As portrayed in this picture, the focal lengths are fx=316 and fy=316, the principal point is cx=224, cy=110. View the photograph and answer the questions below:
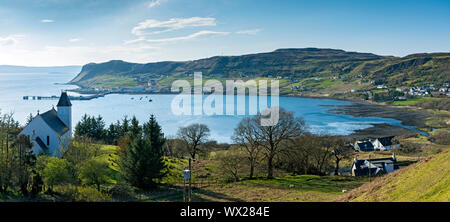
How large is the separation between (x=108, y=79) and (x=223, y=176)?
176748 mm

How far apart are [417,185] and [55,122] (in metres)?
30.7

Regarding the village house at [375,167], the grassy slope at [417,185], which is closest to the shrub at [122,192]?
the grassy slope at [417,185]

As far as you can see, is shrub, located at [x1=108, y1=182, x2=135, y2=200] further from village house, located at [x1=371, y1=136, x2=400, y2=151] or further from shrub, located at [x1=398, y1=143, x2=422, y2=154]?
village house, located at [x1=371, y1=136, x2=400, y2=151]

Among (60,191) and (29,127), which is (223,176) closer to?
(60,191)

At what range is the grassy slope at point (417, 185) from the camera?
30.8ft

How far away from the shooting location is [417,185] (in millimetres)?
10883

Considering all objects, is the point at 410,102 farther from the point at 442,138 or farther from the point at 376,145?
the point at 376,145

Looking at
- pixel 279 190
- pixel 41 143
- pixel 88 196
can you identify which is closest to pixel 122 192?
pixel 88 196

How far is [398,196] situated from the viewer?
417 inches

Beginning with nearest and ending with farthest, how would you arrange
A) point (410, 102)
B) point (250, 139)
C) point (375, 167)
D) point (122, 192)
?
point (122, 192) → point (250, 139) → point (375, 167) → point (410, 102)

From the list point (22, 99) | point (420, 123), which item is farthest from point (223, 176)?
point (22, 99)

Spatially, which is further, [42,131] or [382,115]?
[382,115]

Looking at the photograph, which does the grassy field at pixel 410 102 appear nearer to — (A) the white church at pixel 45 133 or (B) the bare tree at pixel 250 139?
(B) the bare tree at pixel 250 139

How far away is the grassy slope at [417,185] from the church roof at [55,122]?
26.9 metres
